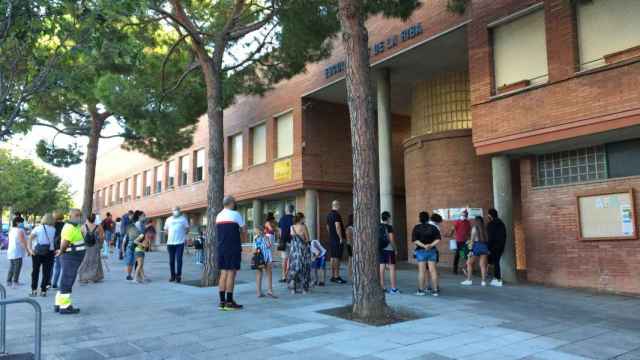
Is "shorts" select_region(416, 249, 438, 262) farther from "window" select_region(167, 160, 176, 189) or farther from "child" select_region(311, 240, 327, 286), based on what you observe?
"window" select_region(167, 160, 176, 189)

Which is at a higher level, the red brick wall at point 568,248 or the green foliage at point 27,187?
the green foliage at point 27,187

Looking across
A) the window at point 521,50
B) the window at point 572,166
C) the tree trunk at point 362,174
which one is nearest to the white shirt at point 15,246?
the tree trunk at point 362,174

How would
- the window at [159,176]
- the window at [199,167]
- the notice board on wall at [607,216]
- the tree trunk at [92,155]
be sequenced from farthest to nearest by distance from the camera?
the window at [159,176], the window at [199,167], the tree trunk at [92,155], the notice board on wall at [607,216]

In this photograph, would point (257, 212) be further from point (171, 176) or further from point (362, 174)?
point (362, 174)

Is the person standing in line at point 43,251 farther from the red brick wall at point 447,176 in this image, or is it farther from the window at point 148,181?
the window at point 148,181

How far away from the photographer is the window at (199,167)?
28.4m

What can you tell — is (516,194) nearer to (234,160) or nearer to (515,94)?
(515,94)

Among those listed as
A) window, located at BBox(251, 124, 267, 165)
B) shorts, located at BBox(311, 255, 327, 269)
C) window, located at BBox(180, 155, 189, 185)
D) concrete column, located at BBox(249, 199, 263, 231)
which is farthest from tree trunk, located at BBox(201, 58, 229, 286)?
window, located at BBox(180, 155, 189, 185)

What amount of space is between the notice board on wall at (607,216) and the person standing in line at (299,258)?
6062mm

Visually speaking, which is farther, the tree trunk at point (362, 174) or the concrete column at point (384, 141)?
the concrete column at point (384, 141)

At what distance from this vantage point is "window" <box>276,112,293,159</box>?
69.3ft

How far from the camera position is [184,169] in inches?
1195

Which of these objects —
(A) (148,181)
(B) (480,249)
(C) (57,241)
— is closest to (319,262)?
(B) (480,249)

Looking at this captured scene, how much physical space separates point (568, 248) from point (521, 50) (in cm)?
479
